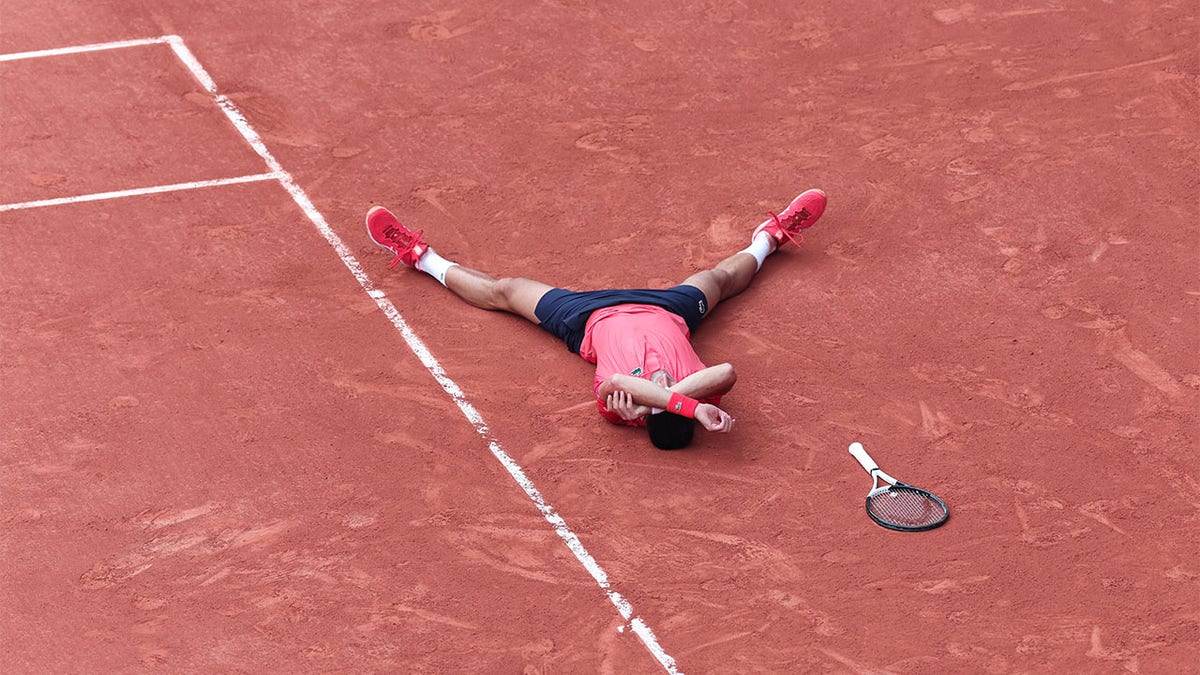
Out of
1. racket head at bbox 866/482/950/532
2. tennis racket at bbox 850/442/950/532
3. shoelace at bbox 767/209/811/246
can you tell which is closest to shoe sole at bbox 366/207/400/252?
shoelace at bbox 767/209/811/246

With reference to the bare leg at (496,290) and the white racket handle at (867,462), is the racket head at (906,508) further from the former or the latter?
the bare leg at (496,290)

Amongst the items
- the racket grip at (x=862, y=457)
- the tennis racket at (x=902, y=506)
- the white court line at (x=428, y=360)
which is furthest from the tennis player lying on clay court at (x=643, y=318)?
the tennis racket at (x=902, y=506)

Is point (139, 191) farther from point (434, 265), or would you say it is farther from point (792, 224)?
point (792, 224)

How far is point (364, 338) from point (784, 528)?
3224mm

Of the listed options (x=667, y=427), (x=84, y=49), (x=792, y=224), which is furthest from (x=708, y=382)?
(x=84, y=49)

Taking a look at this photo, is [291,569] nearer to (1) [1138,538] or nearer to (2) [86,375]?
(2) [86,375]

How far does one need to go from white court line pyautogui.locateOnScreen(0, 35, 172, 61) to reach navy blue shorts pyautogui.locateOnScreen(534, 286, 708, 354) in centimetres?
550

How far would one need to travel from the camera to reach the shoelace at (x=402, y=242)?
10.6 m

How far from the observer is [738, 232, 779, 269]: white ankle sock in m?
10.7

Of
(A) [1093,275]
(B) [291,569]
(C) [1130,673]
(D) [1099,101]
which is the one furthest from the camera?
(D) [1099,101]

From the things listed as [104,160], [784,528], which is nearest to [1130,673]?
[784,528]

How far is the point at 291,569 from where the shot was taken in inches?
327

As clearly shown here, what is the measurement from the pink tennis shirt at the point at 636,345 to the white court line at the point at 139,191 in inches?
135

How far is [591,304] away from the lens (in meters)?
9.91
